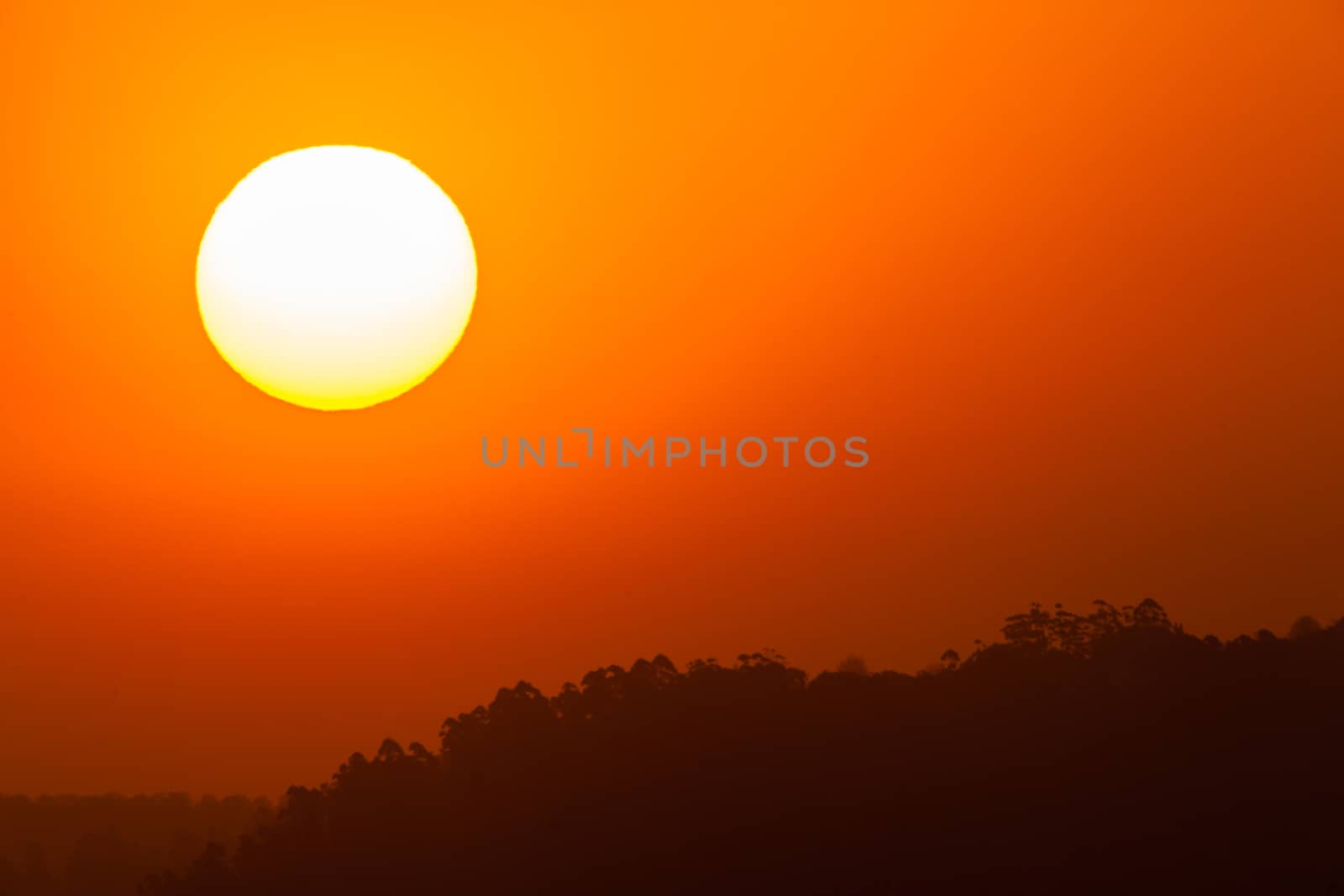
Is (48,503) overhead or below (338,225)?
below

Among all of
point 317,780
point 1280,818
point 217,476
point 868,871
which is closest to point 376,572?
point 217,476

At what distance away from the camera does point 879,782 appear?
2694cm

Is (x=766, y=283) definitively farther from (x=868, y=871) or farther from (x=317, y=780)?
(x=317, y=780)

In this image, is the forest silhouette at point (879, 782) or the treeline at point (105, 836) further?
the treeline at point (105, 836)

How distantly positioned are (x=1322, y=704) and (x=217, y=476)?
19679 mm

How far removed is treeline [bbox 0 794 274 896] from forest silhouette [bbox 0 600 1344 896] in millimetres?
820

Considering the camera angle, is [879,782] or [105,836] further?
[105,836]

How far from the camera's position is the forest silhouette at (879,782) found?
984 inches

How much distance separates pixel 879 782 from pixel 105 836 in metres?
17.3

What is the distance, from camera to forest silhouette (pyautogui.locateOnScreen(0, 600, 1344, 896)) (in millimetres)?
24984

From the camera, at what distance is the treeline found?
2961 centimetres

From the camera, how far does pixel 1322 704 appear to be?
2659 cm

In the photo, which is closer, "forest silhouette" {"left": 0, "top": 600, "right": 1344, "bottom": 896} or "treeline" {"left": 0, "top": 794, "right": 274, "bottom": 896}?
"forest silhouette" {"left": 0, "top": 600, "right": 1344, "bottom": 896}

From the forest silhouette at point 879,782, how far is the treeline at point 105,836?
0.82 metres
